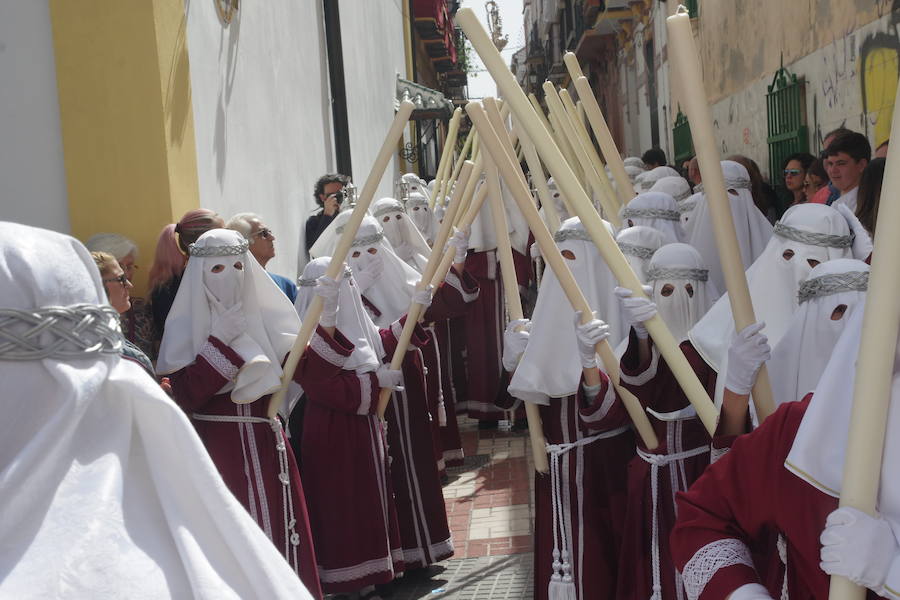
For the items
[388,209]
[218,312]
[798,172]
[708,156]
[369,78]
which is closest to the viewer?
[708,156]

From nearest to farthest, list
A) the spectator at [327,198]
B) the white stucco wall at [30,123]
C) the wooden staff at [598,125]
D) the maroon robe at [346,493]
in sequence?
1. the wooden staff at [598,125]
2. the maroon robe at [346,493]
3. the white stucco wall at [30,123]
4. the spectator at [327,198]

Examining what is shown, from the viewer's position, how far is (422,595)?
17.7 ft

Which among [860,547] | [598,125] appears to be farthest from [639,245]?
[860,547]

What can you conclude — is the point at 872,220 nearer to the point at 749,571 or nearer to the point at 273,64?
the point at 749,571

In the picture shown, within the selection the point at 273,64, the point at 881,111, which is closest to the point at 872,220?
the point at 881,111

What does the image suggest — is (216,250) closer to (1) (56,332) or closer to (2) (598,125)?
(2) (598,125)

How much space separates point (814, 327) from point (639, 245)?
1.59m

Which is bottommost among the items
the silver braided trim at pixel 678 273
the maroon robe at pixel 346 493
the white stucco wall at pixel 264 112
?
the maroon robe at pixel 346 493

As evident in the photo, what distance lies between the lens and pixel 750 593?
2.12 meters

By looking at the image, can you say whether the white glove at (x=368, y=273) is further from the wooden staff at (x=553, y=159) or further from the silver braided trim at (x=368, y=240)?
the wooden staff at (x=553, y=159)

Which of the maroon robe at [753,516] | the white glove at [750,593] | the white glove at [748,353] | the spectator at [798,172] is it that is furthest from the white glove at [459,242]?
the white glove at [750,593]

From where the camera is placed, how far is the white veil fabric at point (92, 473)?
1.49 metres

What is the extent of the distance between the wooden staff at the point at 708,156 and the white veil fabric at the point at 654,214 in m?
2.87

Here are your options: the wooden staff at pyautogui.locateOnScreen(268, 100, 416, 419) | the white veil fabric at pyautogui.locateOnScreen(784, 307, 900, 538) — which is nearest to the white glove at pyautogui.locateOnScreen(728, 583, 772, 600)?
the white veil fabric at pyautogui.locateOnScreen(784, 307, 900, 538)
